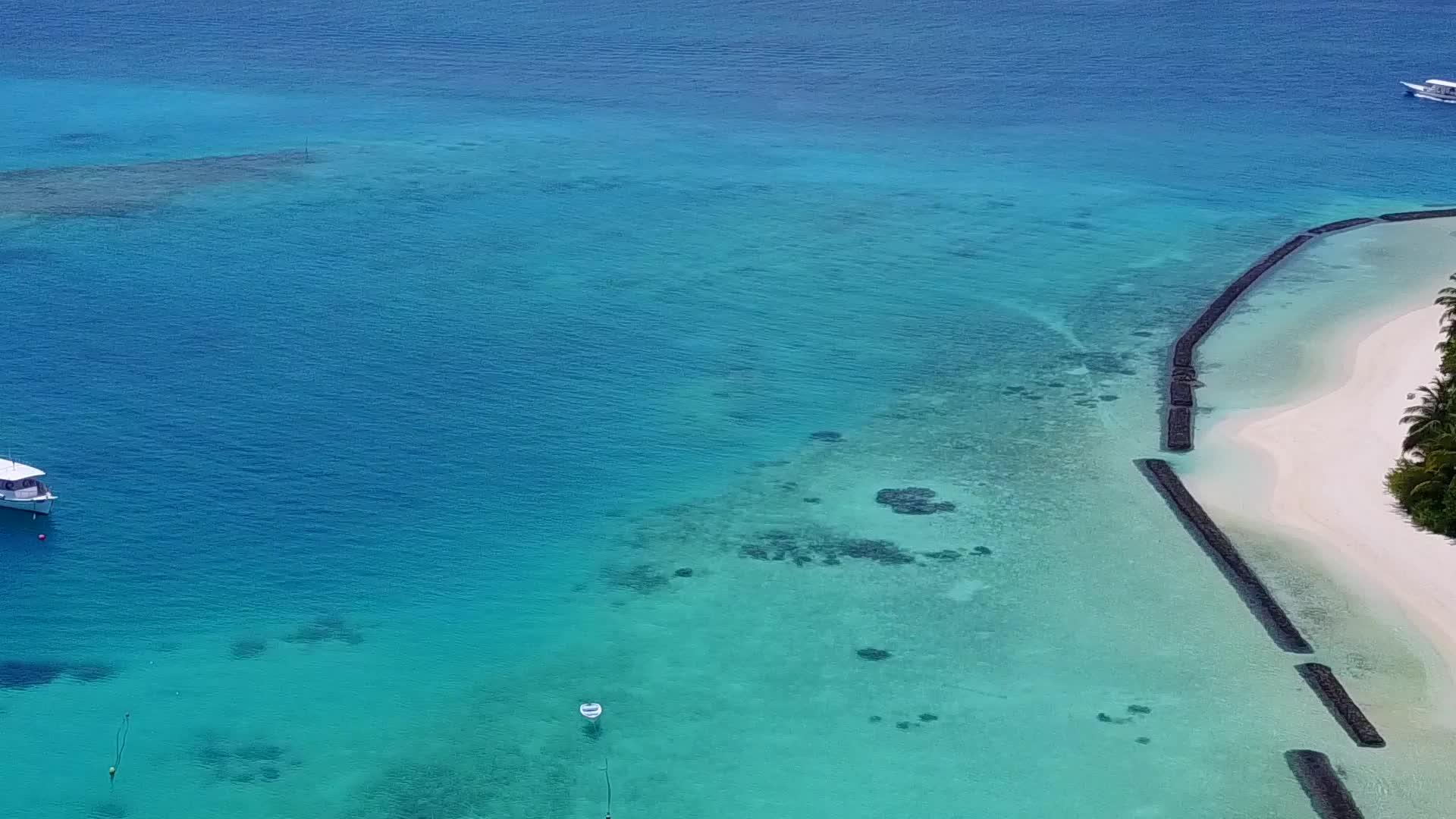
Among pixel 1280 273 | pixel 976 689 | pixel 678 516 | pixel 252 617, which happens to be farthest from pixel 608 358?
pixel 1280 273

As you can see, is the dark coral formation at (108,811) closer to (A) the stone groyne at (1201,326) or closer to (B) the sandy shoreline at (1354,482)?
(B) the sandy shoreline at (1354,482)

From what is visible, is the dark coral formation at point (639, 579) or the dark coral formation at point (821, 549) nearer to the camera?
the dark coral formation at point (639, 579)

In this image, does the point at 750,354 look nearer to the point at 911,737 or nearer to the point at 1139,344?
the point at 1139,344

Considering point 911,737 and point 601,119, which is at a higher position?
point 601,119

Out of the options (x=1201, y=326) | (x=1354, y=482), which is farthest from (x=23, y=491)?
(x=1201, y=326)

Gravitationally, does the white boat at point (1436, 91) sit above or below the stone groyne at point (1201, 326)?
above

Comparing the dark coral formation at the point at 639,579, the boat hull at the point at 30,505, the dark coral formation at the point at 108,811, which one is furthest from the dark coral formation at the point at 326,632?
the boat hull at the point at 30,505

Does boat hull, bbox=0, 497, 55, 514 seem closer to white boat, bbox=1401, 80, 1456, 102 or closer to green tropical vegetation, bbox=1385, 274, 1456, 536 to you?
green tropical vegetation, bbox=1385, 274, 1456, 536
